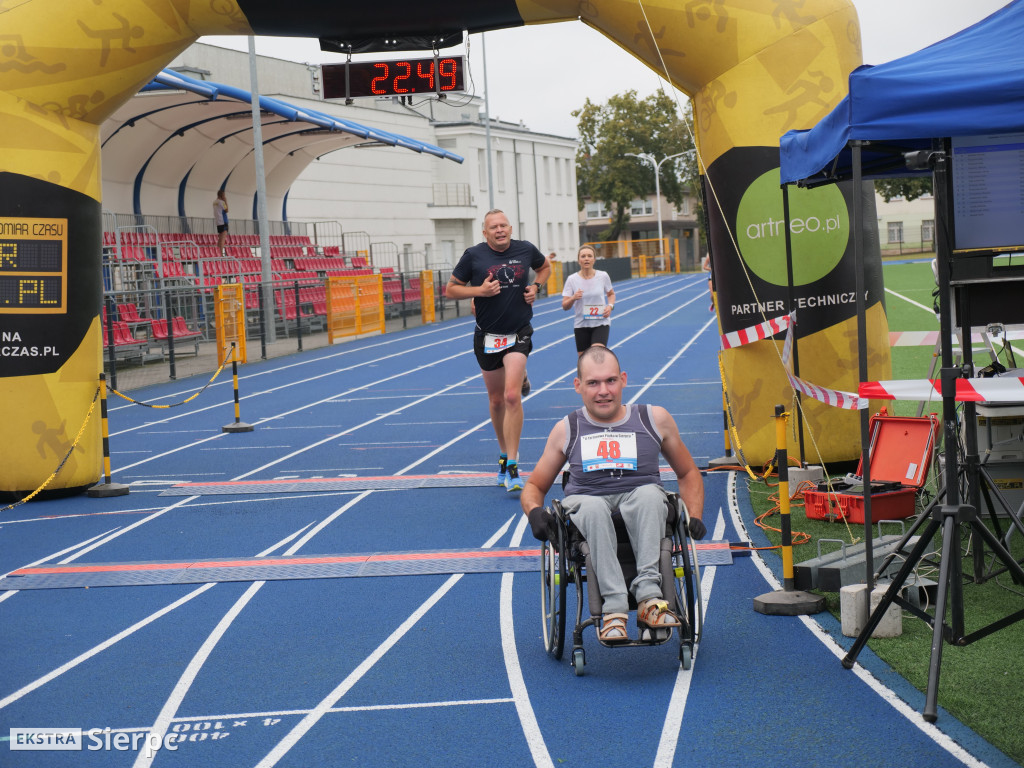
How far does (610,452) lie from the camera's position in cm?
557

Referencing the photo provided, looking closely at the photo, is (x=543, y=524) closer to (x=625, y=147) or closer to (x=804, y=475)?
(x=804, y=475)

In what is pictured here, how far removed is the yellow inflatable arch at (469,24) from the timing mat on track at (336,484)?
1.02 meters

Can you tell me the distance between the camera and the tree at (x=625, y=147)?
272 feet

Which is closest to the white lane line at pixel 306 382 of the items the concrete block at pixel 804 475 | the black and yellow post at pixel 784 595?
the concrete block at pixel 804 475

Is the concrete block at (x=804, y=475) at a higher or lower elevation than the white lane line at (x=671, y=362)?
lower

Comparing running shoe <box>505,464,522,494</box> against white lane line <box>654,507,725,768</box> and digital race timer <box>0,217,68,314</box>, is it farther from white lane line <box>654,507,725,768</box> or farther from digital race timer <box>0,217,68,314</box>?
white lane line <box>654,507,725,768</box>

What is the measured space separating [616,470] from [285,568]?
9.39 feet

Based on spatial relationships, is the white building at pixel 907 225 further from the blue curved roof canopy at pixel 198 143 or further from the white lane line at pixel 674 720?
the white lane line at pixel 674 720

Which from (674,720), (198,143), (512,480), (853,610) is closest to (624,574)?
(674,720)

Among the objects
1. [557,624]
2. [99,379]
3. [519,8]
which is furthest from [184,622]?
[519,8]

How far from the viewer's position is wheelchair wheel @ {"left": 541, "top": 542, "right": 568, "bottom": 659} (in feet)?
17.4

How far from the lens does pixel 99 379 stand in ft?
34.3

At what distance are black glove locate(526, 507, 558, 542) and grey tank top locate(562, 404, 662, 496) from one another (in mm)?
297

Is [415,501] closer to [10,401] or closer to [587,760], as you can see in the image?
[10,401]
